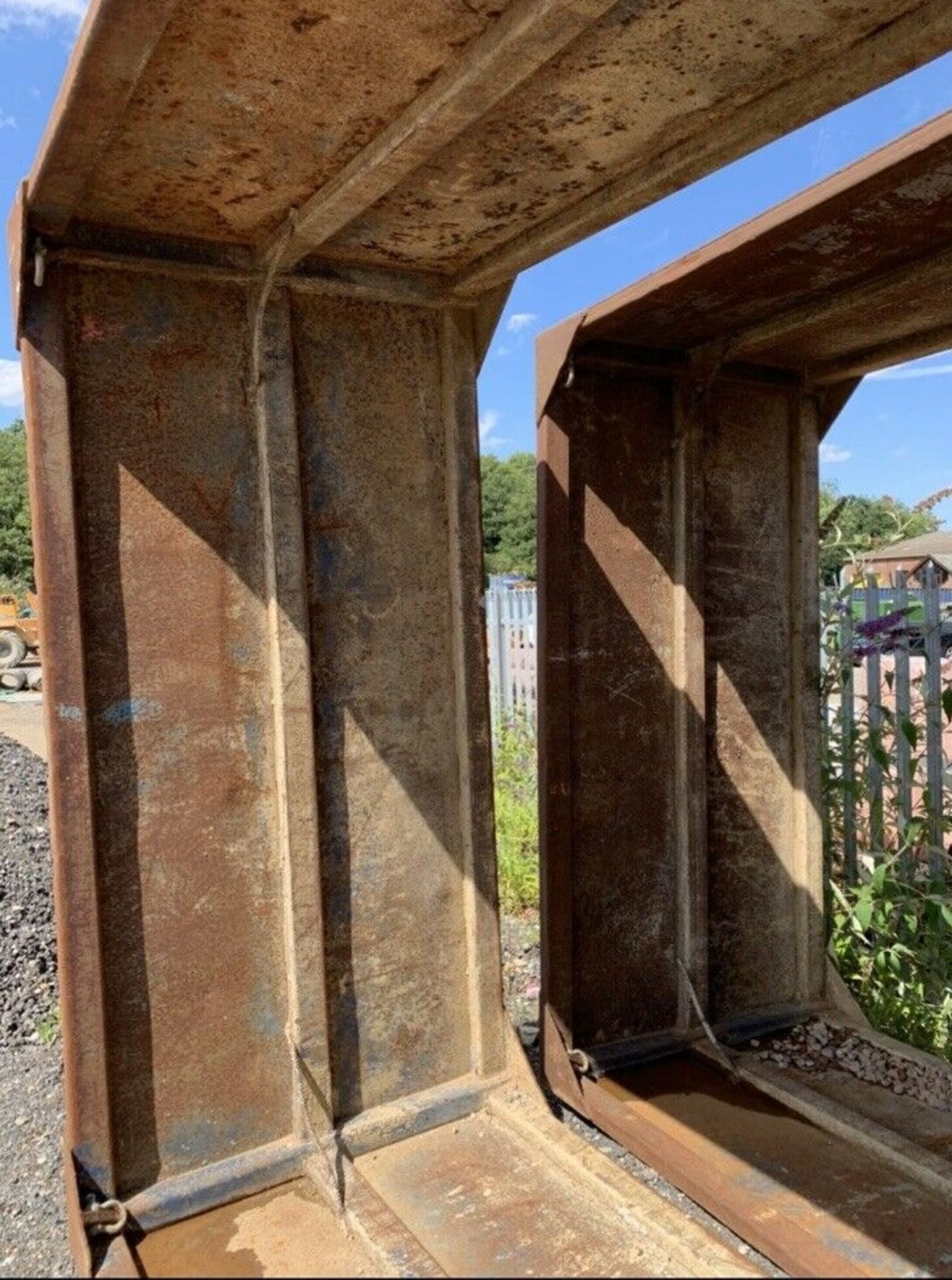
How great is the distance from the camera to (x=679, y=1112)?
10.5 ft

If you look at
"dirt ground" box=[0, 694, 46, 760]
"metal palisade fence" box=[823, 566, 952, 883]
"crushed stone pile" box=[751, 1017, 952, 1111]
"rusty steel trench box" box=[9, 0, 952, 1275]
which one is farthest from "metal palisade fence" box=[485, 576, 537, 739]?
"rusty steel trench box" box=[9, 0, 952, 1275]

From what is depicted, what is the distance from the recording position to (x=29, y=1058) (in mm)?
3820

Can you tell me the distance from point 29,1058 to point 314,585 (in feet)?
7.99

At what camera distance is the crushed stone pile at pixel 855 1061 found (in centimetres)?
342

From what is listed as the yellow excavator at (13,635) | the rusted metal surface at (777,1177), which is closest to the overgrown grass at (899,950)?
the rusted metal surface at (777,1177)

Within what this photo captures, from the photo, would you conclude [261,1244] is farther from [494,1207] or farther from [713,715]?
[713,715]

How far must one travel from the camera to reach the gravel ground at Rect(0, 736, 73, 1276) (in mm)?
2697

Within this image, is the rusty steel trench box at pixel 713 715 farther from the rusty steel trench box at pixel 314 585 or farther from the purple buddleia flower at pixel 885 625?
the purple buddleia flower at pixel 885 625

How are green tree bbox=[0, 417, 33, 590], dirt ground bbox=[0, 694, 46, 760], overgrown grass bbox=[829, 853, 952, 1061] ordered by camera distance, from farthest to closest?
green tree bbox=[0, 417, 33, 590]
dirt ground bbox=[0, 694, 46, 760]
overgrown grass bbox=[829, 853, 952, 1061]

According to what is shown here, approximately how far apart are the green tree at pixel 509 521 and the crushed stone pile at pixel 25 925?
4128 cm

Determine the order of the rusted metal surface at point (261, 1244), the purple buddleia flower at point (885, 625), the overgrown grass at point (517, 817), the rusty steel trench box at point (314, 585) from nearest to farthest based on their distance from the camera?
1. the rusty steel trench box at point (314, 585)
2. the rusted metal surface at point (261, 1244)
3. the purple buddleia flower at point (885, 625)
4. the overgrown grass at point (517, 817)

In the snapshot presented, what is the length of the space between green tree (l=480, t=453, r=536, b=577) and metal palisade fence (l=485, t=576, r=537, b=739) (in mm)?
37264

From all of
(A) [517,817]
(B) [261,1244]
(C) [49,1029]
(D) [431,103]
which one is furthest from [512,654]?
(D) [431,103]

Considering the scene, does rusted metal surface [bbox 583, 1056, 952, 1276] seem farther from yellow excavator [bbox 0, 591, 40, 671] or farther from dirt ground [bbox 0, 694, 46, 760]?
yellow excavator [bbox 0, 591, 40, 671]
